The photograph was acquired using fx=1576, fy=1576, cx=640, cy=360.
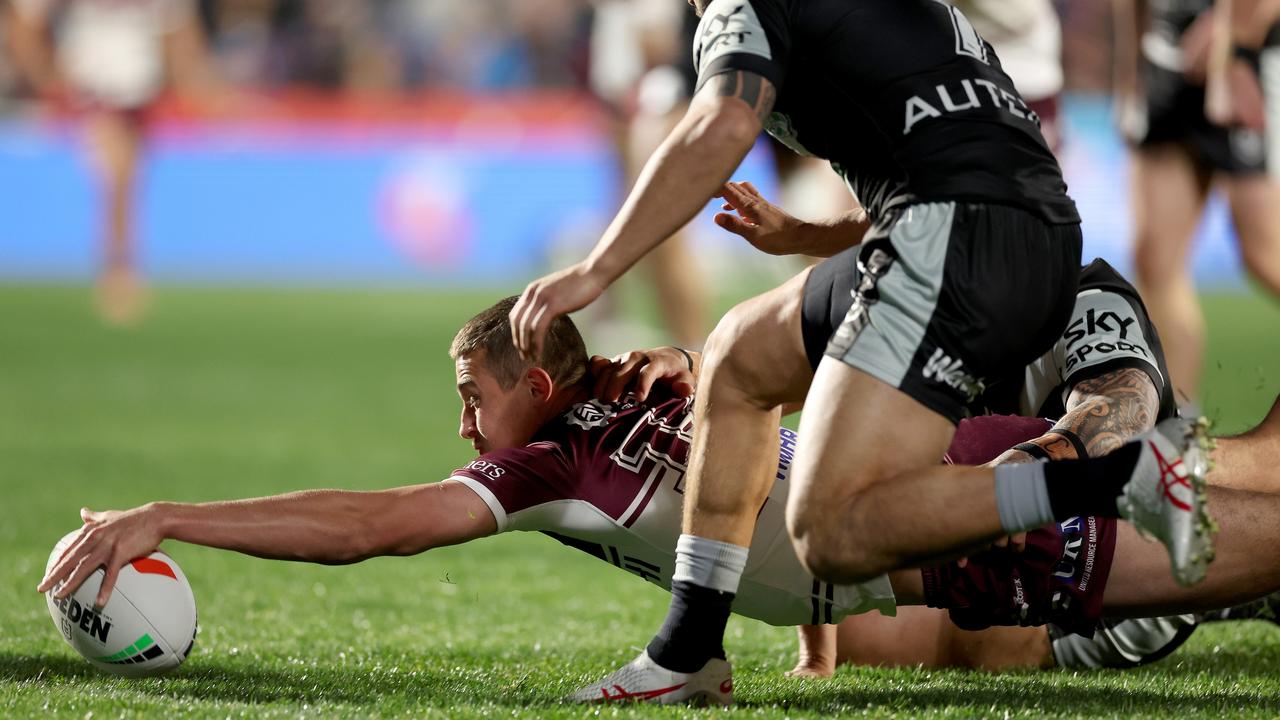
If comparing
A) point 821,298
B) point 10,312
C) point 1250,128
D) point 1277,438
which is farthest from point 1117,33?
point 10,312

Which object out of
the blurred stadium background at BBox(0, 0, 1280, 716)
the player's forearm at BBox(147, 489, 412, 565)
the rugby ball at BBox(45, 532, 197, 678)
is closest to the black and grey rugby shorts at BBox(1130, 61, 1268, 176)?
the blurred stadium background at BBox(0, 0, 1280, 716)

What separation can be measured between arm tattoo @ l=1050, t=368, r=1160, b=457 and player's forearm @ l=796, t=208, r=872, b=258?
62 centimetres

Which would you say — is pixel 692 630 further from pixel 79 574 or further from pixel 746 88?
pixel 79 574

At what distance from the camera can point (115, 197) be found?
15.0m

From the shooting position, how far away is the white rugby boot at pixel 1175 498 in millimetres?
2752

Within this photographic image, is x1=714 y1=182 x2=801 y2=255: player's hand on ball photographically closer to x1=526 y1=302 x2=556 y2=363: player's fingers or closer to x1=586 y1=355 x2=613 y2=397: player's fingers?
x1=586 y1=355 x2=613 y2=397: player's fingers

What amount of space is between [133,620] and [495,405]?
2.91 ft

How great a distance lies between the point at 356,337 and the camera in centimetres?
1299

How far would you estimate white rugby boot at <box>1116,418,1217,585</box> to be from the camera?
2752 mm

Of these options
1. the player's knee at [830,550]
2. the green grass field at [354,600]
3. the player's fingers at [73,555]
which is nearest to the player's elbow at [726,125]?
the player's knee at [830,550]

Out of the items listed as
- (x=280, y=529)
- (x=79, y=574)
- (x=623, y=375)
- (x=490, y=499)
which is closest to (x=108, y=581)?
(x=79, y=574)

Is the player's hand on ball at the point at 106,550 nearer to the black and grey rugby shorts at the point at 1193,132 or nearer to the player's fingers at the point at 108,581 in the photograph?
the player's fingers at the point at 108,581

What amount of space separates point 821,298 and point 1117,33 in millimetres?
5046

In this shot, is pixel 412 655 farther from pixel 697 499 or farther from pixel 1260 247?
pixel 1260 247
